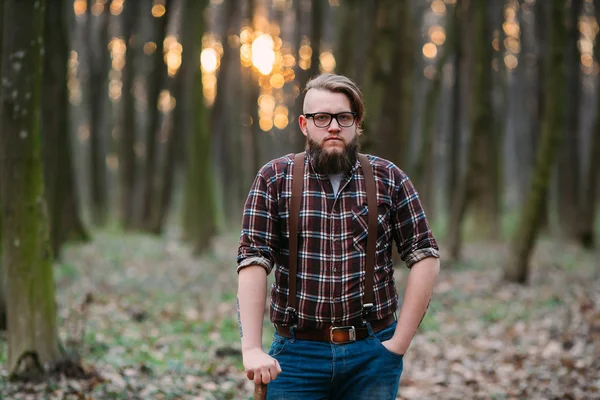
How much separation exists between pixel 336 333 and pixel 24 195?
3718mm

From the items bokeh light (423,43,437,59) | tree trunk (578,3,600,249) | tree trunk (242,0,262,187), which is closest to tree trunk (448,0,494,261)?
tree trunk (578,3,600,249)

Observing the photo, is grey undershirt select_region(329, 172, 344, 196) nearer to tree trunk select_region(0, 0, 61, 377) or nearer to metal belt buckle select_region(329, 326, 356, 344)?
metal belt buckle select_region(329, 326, 356, 344)

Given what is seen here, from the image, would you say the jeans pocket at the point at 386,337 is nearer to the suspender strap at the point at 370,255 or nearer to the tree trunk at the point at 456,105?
the suspender strap at the point at 370,255

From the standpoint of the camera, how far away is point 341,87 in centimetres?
306

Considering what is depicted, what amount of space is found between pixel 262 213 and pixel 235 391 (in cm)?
386

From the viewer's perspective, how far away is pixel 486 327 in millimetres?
9406

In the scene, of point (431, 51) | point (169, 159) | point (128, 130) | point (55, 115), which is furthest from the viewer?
point (431, 51)

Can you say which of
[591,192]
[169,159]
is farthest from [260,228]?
[169,159]

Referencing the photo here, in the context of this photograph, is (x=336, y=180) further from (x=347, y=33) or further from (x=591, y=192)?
(x=591, y=192)

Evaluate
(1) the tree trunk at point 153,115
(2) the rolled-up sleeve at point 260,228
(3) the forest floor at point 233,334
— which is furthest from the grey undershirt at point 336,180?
(1) the tree trunk at point 153,115

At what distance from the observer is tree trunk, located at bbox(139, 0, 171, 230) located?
62.0ft

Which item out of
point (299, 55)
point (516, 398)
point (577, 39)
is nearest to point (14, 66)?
point (516, 398)

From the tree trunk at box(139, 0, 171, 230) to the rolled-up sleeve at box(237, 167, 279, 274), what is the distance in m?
16.8

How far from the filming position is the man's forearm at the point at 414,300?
9.80ft
